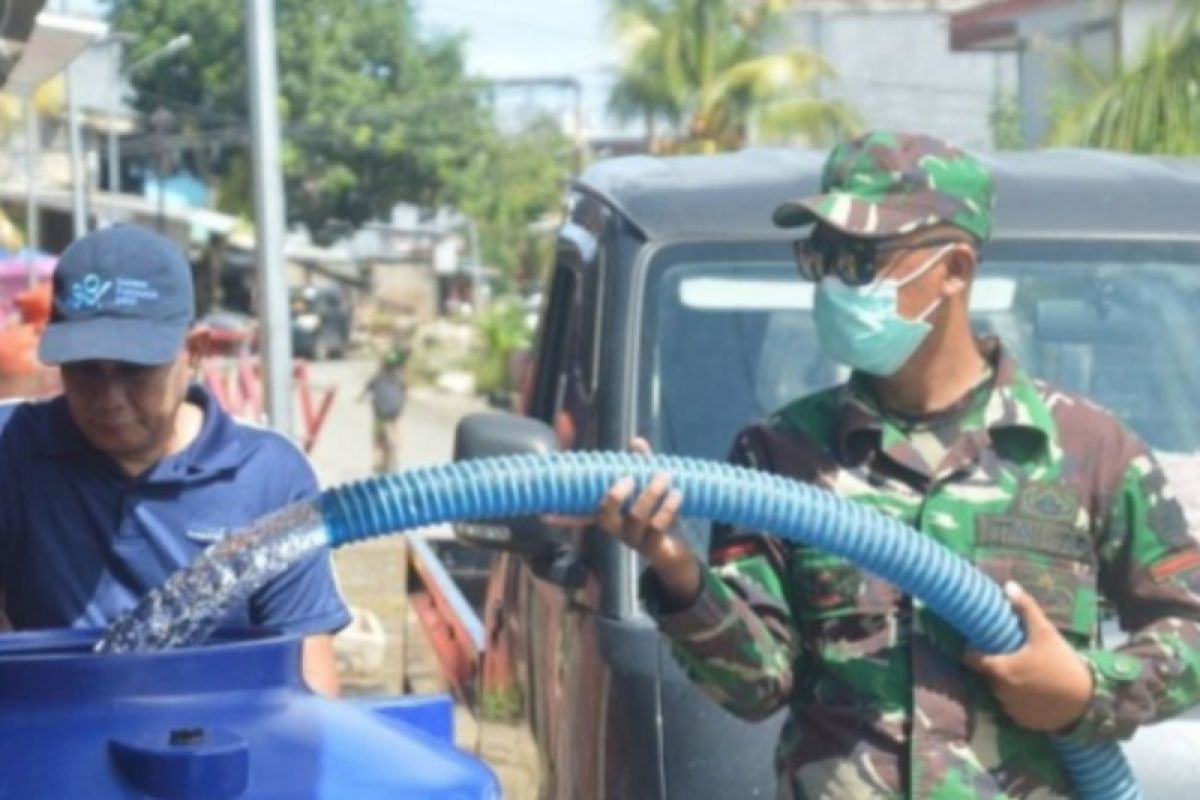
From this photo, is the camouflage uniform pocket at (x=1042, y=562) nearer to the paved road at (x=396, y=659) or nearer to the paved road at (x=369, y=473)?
the paved road at (x=396, y=659)

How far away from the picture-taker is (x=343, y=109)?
208 feet

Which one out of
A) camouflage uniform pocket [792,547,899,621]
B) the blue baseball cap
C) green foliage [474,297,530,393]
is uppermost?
the blue baseball cap

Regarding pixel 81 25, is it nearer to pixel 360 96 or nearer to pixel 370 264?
pixel 360 96

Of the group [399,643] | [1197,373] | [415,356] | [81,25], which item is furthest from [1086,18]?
[1197,373]

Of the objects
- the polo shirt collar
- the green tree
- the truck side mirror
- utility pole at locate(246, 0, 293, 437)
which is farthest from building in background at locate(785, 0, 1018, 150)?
the polo shirt collar

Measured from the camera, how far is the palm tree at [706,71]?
42.1 metres

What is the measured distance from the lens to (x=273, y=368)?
404 inches

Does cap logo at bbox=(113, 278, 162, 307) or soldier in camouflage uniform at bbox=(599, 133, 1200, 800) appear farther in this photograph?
cap logo at bbox=(113, 278, 162, 307)

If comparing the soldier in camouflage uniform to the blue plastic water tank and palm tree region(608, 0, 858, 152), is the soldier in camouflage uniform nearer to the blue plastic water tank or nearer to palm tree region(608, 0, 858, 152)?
the blue plastic water tank

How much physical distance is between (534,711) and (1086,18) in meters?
32.8

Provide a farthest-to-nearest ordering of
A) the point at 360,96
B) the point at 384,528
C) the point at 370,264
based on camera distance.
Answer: the point at 370,264 → the point at 360,96 → the point at 384,528

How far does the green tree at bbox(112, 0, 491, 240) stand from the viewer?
60188mm

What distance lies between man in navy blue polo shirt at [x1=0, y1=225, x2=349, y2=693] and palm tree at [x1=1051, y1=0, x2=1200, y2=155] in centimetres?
1123

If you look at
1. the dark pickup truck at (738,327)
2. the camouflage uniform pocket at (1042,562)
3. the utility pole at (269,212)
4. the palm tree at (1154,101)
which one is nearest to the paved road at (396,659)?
the dark pickup truck at (738,327)
